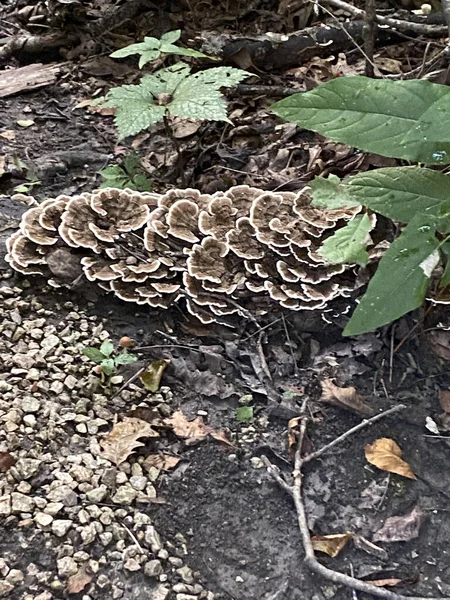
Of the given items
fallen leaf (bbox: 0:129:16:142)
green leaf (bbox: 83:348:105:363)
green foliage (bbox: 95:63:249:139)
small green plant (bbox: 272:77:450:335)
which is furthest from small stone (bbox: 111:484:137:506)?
fallen leaf (bbox: 0:129:16:142)

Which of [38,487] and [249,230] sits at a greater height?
[249,230]

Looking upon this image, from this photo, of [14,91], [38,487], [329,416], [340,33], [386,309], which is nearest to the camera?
[386,309]

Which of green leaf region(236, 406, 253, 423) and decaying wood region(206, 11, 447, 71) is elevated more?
decaying wood region(206, 11, 447, 71)

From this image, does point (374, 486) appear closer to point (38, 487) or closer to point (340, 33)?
point (38, 487)

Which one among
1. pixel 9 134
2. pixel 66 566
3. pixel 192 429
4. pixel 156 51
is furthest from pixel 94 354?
pixel 9 134

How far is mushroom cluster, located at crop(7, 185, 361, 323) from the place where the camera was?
9.30 ft

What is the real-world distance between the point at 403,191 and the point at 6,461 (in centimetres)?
175

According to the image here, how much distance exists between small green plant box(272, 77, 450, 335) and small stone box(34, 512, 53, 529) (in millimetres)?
1274

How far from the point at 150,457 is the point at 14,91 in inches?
149

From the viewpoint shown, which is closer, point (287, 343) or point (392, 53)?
point (287, 343)

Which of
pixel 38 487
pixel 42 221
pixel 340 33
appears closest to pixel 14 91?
pixel 42 221

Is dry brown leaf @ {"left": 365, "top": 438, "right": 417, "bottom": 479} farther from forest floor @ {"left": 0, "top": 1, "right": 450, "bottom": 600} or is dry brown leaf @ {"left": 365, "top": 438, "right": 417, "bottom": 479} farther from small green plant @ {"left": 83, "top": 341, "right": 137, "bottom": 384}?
small green plant @ {"left": 83, "top": 341, "right": 137, "bottom": 384}

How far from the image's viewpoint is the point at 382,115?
5.72 ft

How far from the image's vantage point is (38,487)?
221cm
